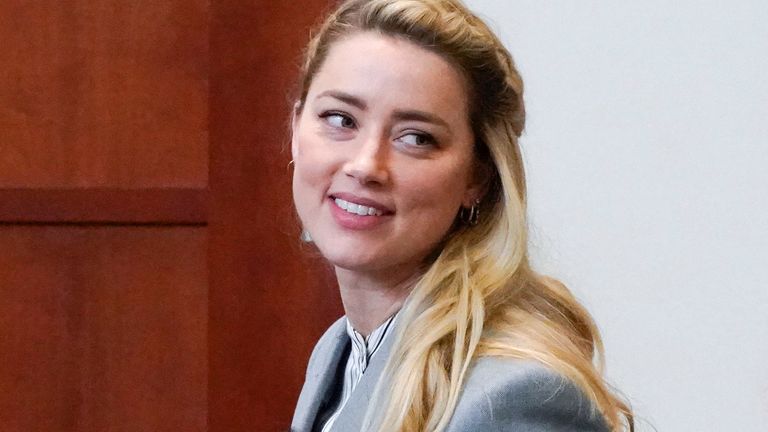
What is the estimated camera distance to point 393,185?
101 centimetres

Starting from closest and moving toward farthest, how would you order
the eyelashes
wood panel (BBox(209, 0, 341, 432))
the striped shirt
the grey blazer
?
the grey blazer
the eyelashes
the striped shirt
wood panel (BBox(209, 0, 341, 432))

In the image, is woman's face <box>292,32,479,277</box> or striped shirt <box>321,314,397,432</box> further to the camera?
striped shirt <box>321,314,397,432</box>

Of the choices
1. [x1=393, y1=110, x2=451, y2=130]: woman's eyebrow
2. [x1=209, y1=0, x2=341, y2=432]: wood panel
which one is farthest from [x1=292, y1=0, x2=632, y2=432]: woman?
[x1=209, y1=0, x2=341, y2=432]: wood panel

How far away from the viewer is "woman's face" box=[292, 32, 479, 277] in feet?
3.28

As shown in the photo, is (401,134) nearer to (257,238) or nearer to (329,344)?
(329,344)

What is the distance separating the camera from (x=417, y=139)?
3.32 ft

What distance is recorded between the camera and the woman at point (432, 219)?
3.11 ft

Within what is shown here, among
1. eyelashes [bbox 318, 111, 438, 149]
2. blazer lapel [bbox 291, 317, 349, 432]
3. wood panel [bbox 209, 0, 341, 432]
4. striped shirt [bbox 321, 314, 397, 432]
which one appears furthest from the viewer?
wood panel [bbox 209, 0, 341, 432]

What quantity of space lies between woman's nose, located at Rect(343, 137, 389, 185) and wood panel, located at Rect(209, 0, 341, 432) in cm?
46

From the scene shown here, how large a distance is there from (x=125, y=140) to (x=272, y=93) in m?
0.22

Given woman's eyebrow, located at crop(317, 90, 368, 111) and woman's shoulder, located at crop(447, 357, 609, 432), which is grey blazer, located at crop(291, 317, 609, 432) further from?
woman's eyebrow, located at crop(317, 90, 368, 111)

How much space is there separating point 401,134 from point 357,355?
0.31 m

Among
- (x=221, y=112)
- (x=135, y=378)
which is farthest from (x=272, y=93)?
(x=135, y=378)

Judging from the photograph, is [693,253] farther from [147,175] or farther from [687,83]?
[147,175]
